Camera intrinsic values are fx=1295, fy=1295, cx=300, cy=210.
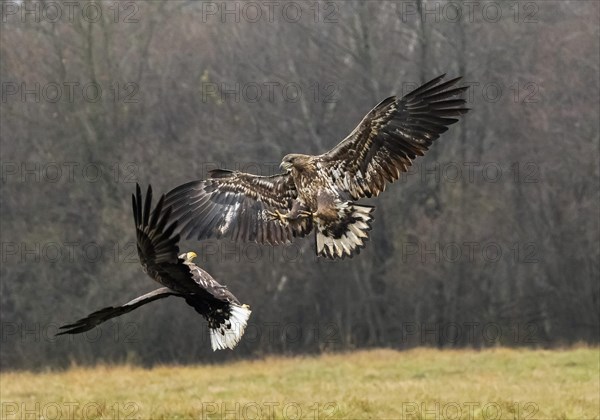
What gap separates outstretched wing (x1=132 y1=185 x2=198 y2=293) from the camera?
29.1ft

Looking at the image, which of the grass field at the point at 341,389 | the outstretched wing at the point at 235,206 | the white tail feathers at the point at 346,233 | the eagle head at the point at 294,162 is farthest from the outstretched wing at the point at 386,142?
the grass field at the point at 341,389

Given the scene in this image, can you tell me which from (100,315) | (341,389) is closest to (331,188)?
(100,315)

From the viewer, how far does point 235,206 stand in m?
11.6

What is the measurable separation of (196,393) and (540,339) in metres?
17.4

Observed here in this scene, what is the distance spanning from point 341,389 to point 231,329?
951cm

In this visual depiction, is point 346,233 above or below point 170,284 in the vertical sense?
above

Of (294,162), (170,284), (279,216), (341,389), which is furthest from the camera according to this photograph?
(341,389)

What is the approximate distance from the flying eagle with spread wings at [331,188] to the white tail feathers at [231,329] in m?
1.09

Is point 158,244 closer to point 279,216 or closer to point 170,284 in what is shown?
point 170,284

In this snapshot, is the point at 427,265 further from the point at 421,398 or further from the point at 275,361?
the point at 421,398

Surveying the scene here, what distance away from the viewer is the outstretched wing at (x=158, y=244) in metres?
8.88

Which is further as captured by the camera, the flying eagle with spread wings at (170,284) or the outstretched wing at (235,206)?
the outstretched wing at (235,206)

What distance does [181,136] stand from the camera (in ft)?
117

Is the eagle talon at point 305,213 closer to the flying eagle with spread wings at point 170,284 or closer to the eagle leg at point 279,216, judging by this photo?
the eagle leg at point 279,216
